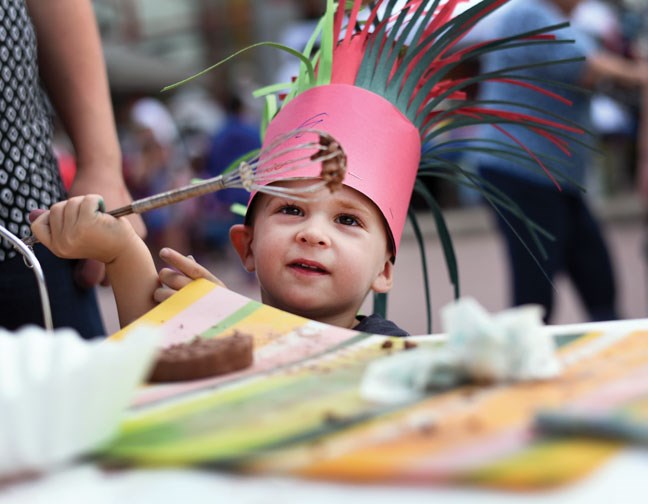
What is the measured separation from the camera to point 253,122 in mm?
6148

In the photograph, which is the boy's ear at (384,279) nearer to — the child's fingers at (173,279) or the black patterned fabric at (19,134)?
the child's fingers at (173,279)

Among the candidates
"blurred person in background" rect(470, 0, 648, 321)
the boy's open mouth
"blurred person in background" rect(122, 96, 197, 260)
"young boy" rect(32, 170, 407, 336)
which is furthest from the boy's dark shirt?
"blurred person in background" rect(122, 96, 197, 260)

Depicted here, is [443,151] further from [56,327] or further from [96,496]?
[96,496]

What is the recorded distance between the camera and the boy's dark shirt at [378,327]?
1.41 m

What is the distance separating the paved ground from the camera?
14.2 ft

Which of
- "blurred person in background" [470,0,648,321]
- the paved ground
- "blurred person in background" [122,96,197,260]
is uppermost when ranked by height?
"blurred person in background" [470,0,648,321]

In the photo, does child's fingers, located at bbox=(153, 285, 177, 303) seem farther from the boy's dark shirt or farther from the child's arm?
the boy's dark shirt

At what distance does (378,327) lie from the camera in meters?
1.43

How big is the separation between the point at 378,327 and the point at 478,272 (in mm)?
4051

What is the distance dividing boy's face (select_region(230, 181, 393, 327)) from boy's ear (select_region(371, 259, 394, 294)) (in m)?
0.07

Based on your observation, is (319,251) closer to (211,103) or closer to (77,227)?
(77,227)

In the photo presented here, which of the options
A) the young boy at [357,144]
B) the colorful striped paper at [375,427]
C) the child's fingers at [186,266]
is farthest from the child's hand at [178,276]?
the colorful striped paper at [375,427]

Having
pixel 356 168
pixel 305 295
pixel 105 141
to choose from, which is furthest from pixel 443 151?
pixel 105 141

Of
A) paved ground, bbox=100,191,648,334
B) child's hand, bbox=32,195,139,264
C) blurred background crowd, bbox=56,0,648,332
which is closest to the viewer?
child's hand, bbox=32,195,139,264
